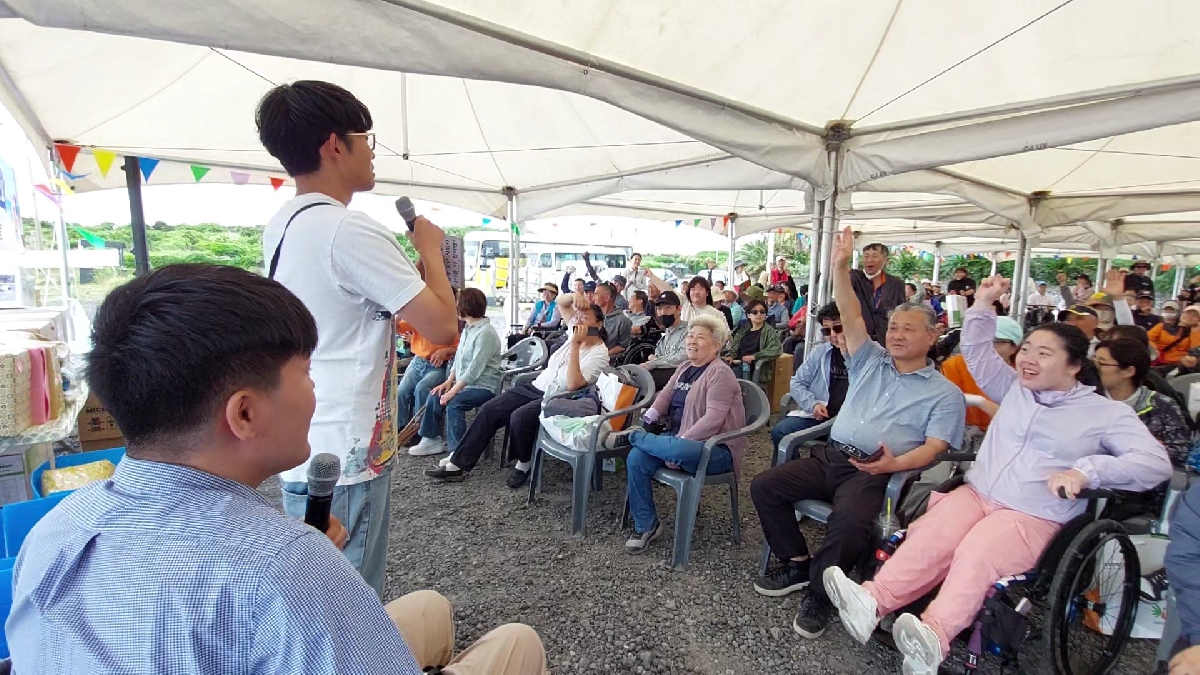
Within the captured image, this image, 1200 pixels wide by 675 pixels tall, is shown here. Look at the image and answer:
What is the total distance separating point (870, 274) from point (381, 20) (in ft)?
12.3

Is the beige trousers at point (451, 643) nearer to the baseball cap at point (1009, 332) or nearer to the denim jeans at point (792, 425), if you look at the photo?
the denim jeans at point (792, 425)

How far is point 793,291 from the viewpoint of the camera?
413 inches

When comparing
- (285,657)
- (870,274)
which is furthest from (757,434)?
(285,657)

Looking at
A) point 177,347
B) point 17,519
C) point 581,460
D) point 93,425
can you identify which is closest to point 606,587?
point 581,460

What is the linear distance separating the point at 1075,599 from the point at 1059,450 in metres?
0.50

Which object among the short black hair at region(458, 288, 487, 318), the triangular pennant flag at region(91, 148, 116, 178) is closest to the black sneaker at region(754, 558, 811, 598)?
the short black hair at region(458, 288, 487, 318)

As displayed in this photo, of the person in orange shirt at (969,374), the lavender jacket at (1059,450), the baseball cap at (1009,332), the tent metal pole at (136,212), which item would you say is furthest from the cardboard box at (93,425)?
the baseball cap at (1009,332)

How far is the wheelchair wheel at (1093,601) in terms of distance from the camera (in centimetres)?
182

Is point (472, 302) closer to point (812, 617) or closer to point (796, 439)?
point (796, 439)

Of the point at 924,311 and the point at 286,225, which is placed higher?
the point at 286,225

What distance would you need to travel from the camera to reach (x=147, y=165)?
17.1 ft

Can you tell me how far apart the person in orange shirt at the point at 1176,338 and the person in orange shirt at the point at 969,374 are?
2486 mm

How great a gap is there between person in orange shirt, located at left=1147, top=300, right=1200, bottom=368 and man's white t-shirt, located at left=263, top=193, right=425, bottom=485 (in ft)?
20.3

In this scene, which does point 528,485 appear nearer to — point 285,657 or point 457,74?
point 457,74
